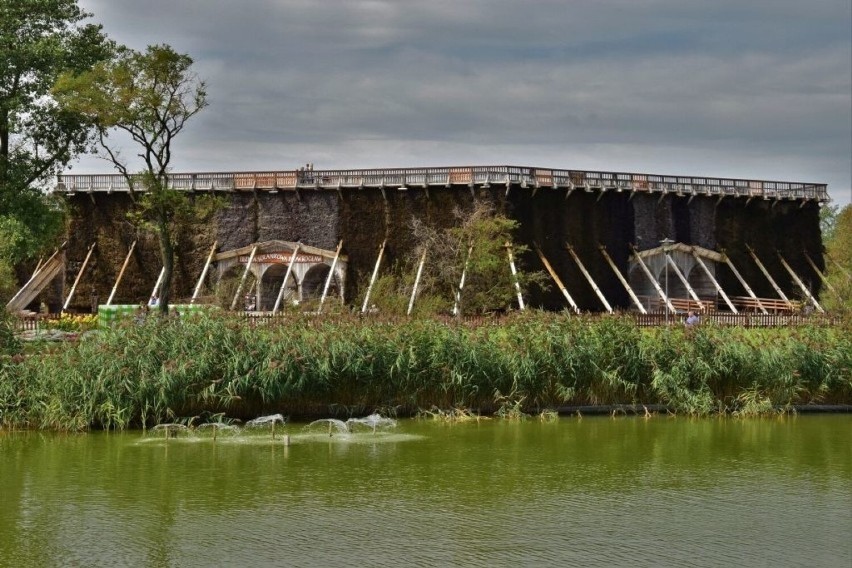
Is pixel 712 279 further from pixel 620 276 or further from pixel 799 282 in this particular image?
pixel 799 282

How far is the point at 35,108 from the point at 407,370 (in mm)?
22324

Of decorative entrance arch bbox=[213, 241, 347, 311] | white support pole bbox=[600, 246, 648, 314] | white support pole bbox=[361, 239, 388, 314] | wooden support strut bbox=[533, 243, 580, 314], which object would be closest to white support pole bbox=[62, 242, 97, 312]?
decorative entrance arch bbox=[213, 241, 347, 311]

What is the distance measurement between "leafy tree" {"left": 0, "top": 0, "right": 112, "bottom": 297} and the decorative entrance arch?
9.38 meters

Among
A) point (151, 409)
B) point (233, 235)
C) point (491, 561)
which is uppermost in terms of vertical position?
point (233, 235)

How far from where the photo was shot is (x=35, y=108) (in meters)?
Answer: 39.0

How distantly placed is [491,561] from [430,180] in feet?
112

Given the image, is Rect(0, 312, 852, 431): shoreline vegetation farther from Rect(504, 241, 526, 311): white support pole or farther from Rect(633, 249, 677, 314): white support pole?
Rect(633, 249, 677, 314): white support pole

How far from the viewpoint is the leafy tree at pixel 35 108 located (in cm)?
3791

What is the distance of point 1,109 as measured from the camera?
125ft

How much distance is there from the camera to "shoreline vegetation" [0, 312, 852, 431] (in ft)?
69.3

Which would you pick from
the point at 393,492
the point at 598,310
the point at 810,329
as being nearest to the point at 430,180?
the point at 598,310

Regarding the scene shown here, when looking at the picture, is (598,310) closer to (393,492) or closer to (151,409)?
(151,409)

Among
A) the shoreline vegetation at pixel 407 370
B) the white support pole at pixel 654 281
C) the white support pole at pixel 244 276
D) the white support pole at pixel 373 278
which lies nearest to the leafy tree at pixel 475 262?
the white support pole at pixel 373 278

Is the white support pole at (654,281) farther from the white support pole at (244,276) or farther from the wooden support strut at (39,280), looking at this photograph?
the wooden support strut at (39,280)
